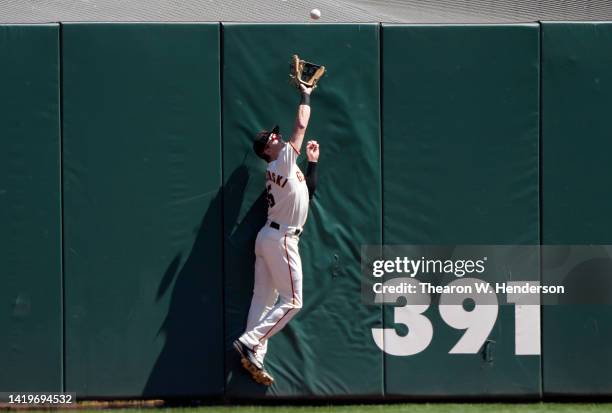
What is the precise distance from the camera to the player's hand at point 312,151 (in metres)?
6.06

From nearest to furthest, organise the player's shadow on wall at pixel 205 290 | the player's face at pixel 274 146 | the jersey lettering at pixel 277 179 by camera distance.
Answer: the jersey lettering at pixel 277 179
the player's face at pixel 274 146
the player's shadow on wall at pixel 205 290

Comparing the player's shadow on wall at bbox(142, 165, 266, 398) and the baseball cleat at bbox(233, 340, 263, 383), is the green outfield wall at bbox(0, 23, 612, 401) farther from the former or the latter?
the baseball cleat at bbox(233, 340, 263, 383)

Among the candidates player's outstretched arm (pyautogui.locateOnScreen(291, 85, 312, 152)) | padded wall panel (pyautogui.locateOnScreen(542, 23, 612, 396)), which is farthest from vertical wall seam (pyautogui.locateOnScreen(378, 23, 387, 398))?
padded wall panel (pyautogui.locateOnScreen(542, 23, 612, 396))

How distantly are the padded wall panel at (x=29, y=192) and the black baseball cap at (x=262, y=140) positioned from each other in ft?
4.78

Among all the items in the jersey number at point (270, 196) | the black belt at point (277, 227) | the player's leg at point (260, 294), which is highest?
the jersey number at point (270, 196)

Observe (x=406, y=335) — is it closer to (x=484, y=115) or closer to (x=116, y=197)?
(x=484, y=115)

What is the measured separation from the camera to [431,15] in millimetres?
8023

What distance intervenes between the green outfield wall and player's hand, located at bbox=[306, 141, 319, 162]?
160 mm

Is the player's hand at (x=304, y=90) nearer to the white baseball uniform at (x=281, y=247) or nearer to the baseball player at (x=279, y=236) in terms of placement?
the baseball player at (x=279, y=236)

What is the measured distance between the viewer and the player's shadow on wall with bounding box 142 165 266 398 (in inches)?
242

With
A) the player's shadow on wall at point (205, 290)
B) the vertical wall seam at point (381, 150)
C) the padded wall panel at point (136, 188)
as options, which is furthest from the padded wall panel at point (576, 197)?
the padded wall panel at point (136, 188)

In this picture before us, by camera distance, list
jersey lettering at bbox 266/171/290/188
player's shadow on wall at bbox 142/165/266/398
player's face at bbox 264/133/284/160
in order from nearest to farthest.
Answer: jersey lettering at bbox 266/171/290/188 < player's face at bbox 264/133/284/160 < player's shadow on wall at bbox 142/165/266/398

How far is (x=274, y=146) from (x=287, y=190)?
13.8 inches

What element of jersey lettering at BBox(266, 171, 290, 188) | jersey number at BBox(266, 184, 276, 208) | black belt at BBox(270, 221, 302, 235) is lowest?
black belt at BBox(270, 221, 302, 235)
